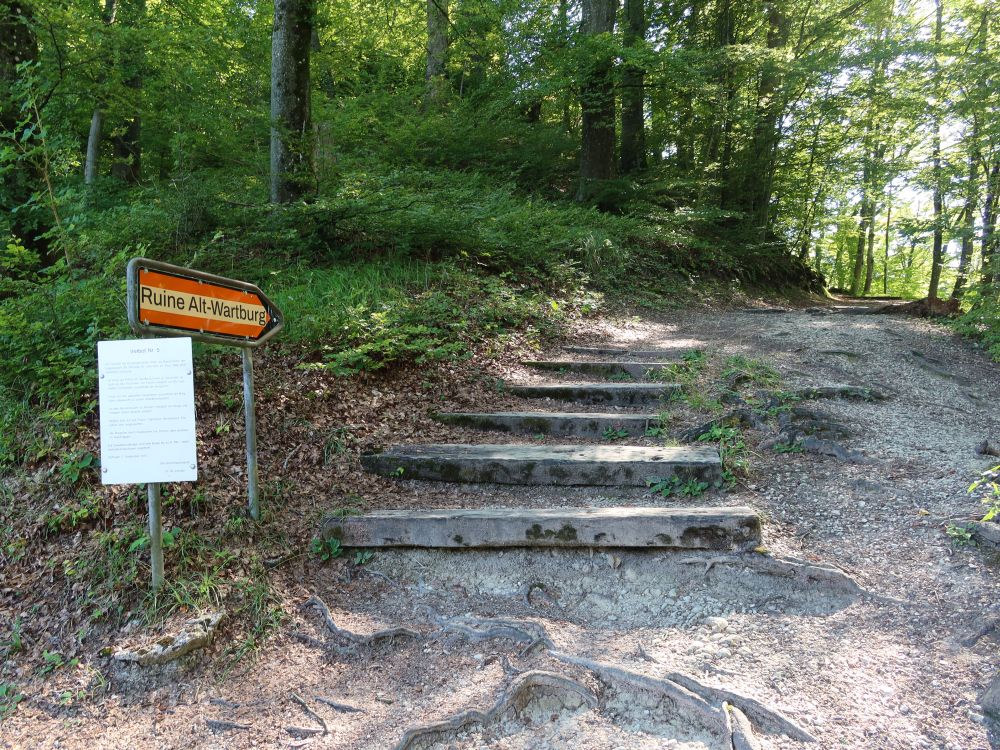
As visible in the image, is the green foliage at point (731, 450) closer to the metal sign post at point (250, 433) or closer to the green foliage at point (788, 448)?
the green foliage at point (788, 448)

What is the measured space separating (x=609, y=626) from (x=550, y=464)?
1392 mm

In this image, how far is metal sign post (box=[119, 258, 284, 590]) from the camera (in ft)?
9.00

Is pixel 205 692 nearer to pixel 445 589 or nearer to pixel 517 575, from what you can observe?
pixel 445 589

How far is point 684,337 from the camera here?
26.1 feet

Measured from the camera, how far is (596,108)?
12.0 metres

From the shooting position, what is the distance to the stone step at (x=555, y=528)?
3266 millimetres

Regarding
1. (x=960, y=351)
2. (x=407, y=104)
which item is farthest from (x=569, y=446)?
(x=407, y=104)

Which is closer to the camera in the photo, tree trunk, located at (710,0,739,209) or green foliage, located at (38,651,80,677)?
green foliage, located at (38,651,80,677)

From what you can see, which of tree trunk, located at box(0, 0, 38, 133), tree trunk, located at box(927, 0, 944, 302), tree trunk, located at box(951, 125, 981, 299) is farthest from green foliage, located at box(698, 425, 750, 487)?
tree trunk, located at box(0, 0, 38, 133)

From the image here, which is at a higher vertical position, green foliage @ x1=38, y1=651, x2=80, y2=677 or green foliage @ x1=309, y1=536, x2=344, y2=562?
green foliage @ x1=309, y1=536, x2=344, y2=562

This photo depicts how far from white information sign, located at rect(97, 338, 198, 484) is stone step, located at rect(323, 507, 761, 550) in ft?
3.66

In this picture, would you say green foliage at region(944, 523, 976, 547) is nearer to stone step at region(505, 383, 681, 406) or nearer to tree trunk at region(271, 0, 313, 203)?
stone step at region(505, 383, 681, 406)

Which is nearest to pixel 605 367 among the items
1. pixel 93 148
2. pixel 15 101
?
pixel 15 101

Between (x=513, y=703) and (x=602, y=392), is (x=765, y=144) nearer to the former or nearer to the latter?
(x=602, y=392)
